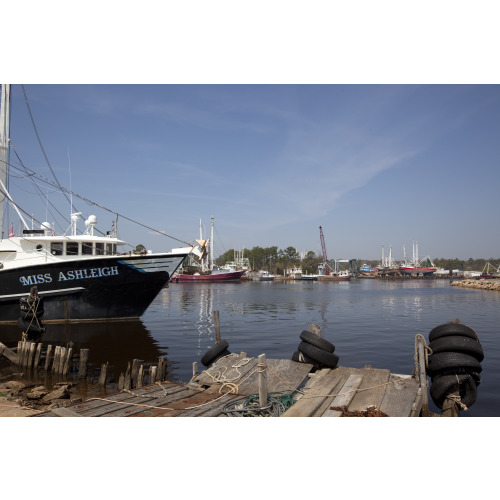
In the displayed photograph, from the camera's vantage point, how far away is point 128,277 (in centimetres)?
2073

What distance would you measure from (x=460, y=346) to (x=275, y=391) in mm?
3984

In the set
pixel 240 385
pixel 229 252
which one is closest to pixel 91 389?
pixel 240 385

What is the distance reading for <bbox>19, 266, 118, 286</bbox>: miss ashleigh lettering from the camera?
1966 cm

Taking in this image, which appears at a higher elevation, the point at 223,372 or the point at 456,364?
the point at 456,364

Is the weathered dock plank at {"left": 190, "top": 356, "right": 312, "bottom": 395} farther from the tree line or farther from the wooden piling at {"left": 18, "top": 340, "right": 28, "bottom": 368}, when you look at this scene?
the tree line

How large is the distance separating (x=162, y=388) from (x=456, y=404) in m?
6.33

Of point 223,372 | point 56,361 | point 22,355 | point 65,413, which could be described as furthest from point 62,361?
point 65,413

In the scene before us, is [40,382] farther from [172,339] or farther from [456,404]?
[456,404]

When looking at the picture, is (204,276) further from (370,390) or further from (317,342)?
(370,390)

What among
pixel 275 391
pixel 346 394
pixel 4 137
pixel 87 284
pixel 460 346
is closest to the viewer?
pixel 346 394

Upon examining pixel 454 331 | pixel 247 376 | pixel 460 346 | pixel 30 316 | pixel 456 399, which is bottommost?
pixel 456 399

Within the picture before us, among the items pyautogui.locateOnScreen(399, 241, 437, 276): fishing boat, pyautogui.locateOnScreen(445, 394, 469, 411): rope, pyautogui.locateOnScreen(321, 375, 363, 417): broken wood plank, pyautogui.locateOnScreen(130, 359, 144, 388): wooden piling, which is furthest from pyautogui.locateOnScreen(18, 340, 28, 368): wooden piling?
pyautogui.locateOnScreen(399, 241, 437, 276): fishing boat

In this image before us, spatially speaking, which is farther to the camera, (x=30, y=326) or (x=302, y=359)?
(x=30, y=326)

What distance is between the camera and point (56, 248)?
2058cm
